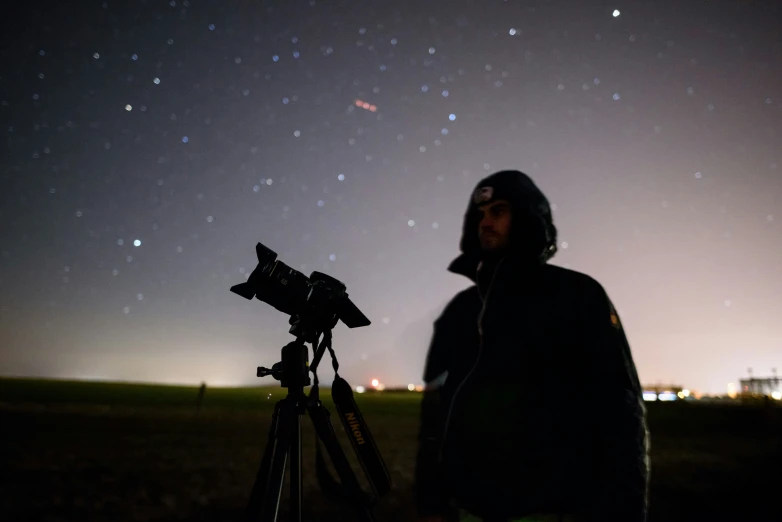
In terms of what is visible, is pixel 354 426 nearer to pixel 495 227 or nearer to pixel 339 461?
pixel 339 461

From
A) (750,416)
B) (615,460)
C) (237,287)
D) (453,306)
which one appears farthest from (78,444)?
(750,416)

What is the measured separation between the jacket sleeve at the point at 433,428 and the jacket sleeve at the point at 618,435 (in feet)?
2.06

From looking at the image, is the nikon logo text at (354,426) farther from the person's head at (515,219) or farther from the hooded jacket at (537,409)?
the person's head at (515,219)

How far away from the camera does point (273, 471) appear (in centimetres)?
201

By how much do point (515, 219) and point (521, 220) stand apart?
1.2 inches

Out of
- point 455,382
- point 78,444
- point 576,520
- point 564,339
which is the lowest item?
point 78,444

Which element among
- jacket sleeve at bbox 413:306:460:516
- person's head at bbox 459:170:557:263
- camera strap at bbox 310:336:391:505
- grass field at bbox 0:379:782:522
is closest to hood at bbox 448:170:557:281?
person's head at bbox 459:170:557:263

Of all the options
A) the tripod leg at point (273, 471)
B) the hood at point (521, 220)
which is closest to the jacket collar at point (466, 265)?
the hood at point (521, 220)

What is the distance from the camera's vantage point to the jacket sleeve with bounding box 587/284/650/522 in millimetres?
1477

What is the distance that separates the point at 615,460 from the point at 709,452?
538 inches

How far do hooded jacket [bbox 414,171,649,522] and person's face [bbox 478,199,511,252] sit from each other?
0.10m

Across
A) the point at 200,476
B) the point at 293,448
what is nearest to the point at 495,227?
the point at 293,448

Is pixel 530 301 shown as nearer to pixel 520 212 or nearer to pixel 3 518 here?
pixel 520 212

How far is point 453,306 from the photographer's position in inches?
91.7
